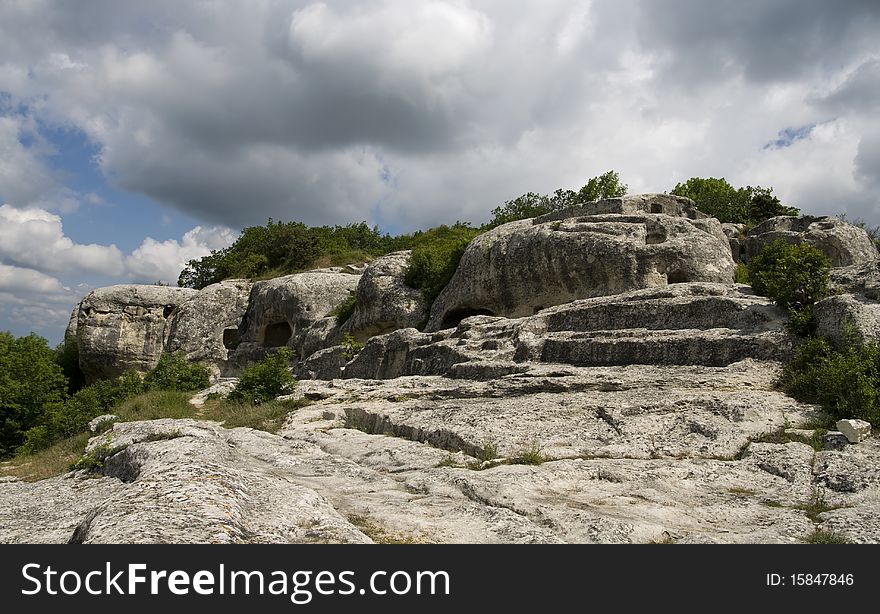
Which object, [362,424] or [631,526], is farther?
[362,424]

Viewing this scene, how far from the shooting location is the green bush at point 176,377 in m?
23.1

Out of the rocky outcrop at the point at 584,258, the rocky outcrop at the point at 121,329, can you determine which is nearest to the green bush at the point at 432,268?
the rocky outcrop at the point at 584,258

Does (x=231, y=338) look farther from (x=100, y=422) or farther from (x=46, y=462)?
(x=46, y=462)

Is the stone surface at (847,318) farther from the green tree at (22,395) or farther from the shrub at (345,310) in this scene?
the shrub at (345,310)

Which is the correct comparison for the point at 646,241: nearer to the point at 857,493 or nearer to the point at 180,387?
the point at 857,493

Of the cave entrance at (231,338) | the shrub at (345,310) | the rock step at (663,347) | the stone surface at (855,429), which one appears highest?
the shrub at (345,310)

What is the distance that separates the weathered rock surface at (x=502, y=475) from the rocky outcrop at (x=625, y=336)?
80 centimetres

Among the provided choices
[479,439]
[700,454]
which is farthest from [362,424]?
[700,454]

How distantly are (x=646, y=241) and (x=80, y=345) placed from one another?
30.1m

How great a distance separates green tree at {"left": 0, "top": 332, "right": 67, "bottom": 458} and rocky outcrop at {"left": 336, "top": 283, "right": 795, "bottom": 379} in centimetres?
1211

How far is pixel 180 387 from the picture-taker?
2311 cm

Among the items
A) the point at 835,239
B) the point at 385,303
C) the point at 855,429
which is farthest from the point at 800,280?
the point at 835,239

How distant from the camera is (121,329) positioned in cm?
3459

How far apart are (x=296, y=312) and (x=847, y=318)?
25492 mm
